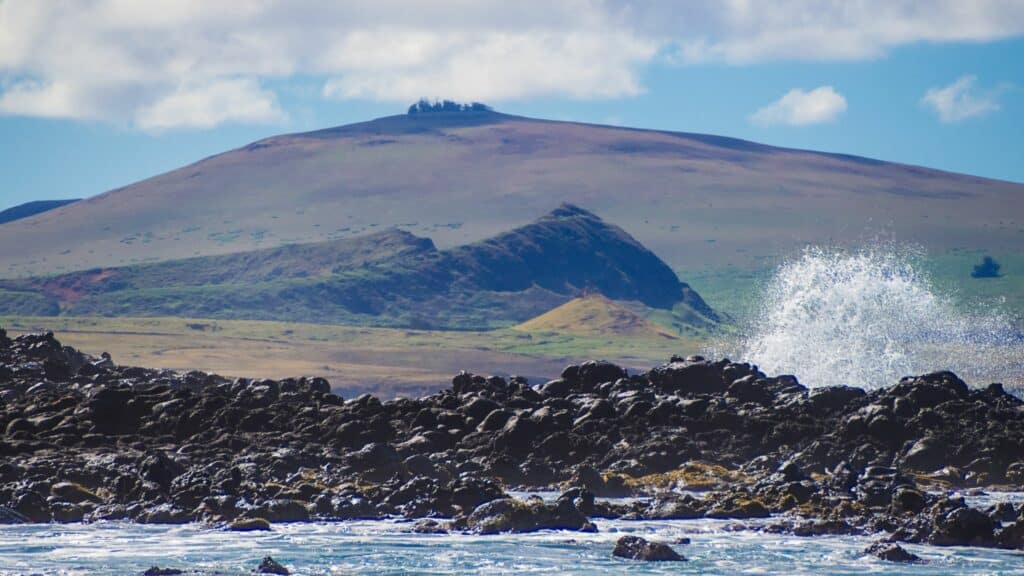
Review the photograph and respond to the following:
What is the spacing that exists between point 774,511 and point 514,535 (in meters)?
4.91

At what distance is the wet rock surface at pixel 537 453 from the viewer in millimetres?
30406

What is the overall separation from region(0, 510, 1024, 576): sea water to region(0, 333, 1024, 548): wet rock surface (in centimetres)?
67

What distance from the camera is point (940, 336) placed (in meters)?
76.2

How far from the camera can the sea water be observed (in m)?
25.5

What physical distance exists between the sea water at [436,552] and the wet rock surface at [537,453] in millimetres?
672

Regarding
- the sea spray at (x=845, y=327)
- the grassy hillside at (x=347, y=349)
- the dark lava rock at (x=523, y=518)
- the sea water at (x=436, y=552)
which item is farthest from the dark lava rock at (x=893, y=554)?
the grassy hillside at (x=347, y=349)

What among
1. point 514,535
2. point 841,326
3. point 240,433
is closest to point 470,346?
point 841,326

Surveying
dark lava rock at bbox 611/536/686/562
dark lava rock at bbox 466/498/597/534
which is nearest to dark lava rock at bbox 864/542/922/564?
dark lava rock at bbox 611/536/686/562

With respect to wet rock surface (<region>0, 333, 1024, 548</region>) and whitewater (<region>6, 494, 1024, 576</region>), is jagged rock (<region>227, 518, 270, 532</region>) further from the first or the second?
whitewater (<region>6, 494, 1024, 576</region>)

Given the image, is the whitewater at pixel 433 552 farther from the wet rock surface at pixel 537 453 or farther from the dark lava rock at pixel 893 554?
the wet rock surface at pixel 537 453

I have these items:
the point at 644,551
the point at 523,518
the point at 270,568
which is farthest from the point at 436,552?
the point at 644,551

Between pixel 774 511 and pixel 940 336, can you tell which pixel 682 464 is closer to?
pixel 774 511

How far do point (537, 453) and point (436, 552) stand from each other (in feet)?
33.2

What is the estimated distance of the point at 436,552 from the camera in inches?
1070
